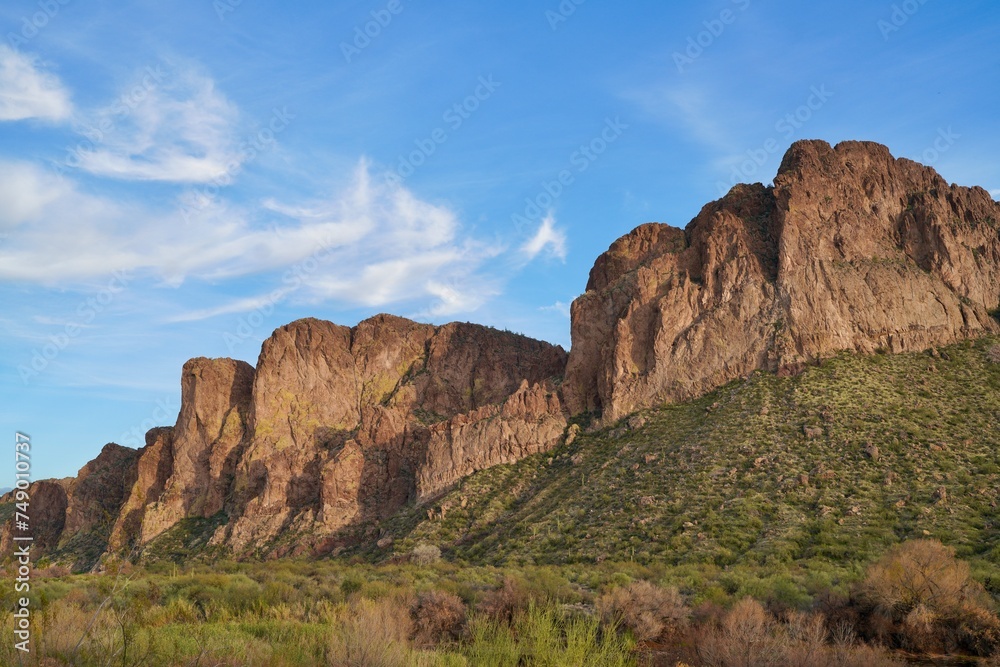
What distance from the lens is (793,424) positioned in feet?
158

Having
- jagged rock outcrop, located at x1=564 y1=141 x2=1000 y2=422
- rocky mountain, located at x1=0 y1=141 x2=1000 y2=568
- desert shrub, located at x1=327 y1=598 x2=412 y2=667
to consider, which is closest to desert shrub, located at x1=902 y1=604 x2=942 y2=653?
desert shrub, located at x1=327 y1=598 x2=412 y2=667

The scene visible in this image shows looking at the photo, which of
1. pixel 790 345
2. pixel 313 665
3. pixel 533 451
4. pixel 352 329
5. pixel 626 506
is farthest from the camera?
pixel 352 329

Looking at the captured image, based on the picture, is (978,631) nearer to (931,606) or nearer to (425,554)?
(931,606)

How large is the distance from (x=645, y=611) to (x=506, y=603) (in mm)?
3916

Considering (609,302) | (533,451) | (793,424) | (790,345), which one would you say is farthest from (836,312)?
(533,451)

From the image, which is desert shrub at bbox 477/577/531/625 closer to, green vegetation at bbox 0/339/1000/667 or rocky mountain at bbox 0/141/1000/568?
green vegetation at bbox 0/339/1000/667

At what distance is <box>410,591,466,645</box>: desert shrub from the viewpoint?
610 inches

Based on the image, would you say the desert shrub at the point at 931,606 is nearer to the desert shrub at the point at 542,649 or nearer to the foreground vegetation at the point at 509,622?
the foreground vegetation at the point at 509,622

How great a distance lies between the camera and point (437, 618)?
54.3ft

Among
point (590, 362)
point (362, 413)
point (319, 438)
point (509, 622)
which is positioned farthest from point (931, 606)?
point (362, 413)

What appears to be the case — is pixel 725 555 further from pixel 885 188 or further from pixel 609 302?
pixel 885 188

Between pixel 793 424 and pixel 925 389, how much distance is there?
38.3 ft

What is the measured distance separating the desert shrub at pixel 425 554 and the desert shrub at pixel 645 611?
33102mm

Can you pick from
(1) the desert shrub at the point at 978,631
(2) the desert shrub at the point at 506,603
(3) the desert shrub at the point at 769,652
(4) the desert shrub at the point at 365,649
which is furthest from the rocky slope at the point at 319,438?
(4) the desert shrub at the point at 365,649
